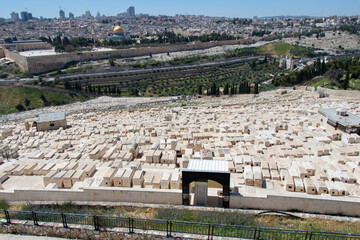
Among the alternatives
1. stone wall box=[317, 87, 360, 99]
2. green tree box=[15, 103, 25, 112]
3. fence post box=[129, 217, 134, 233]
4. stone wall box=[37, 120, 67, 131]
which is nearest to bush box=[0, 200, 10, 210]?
fence post box=[129, 217, 134, 233]

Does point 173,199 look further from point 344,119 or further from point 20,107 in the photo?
point 20,107

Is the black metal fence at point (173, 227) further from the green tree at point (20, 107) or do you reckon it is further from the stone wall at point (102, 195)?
the green tree at point (20, 107)

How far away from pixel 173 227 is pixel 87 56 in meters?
47.4

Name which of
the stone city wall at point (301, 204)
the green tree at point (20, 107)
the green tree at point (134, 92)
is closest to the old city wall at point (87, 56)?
the green tree at point (20, 107)

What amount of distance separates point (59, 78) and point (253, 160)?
34.2 meters

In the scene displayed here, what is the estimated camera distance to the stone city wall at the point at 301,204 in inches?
282

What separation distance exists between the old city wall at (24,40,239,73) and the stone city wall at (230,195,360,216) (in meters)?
41.8

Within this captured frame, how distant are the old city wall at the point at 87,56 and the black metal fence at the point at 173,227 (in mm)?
40527

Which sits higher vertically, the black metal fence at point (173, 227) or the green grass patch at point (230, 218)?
the black metal fence at point (173, 227)

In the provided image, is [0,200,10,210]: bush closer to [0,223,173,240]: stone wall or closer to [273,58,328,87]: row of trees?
[0,223,173,240]: stone wall

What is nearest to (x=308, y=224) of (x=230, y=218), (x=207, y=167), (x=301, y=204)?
(x=301, y=204)

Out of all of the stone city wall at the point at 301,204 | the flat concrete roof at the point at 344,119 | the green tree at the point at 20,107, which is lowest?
the green tree at the point at 20,107

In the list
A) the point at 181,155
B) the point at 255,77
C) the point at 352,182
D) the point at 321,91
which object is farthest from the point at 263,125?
the point at 255,77

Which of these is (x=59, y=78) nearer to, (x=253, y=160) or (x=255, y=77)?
(x=255, y=77)
